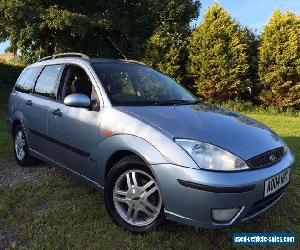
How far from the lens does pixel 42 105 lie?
17.4ft

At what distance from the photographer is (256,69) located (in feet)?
50.5

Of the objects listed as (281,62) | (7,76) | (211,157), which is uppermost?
(281,62)

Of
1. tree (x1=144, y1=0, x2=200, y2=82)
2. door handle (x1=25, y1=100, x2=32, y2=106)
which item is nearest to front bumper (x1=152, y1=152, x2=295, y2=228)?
door handle (x1=25, y1=100, x2=32, y2=106)

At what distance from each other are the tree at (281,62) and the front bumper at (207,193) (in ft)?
38.1

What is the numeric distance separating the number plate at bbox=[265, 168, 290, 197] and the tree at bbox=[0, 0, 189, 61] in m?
13.8

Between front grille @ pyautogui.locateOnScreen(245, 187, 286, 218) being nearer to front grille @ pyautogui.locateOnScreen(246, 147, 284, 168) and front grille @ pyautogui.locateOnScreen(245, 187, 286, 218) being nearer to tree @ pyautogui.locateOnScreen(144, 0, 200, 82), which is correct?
front grille @ pyautogui.locateOnScreen(246, 147, 284, 168)

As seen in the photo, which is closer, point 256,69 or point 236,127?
point 236,127

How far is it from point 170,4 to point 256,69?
4.77 metres

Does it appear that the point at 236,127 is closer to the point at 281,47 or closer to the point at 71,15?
the point at 281,47

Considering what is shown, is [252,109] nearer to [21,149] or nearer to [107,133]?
[21,149]

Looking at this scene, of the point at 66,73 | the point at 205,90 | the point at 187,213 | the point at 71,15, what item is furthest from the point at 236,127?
the point at 71,15

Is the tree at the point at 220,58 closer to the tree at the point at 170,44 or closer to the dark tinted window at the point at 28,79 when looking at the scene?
the tree at the point at 170,44

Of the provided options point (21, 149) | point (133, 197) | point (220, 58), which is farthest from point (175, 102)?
point (220, 58)

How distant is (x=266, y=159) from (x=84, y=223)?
5.98 feet
